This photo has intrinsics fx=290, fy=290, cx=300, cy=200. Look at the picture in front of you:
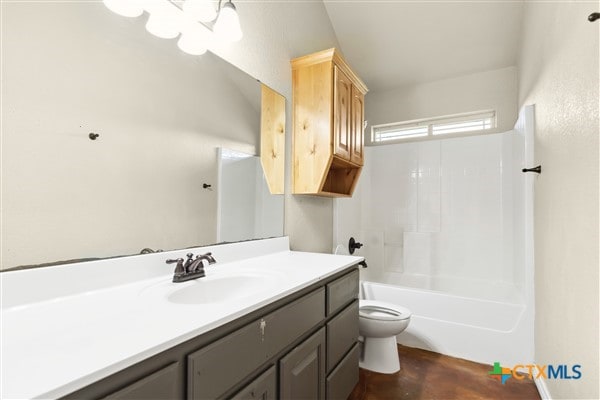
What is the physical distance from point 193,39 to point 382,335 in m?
2.05

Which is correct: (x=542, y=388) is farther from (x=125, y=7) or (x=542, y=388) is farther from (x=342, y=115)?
(x=125, y=7)

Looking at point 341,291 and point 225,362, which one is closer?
point 225,362

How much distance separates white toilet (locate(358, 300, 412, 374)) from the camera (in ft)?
6.21

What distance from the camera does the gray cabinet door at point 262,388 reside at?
85 centimetres

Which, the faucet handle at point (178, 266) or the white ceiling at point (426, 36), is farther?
the white ceiling at point (426, 36)

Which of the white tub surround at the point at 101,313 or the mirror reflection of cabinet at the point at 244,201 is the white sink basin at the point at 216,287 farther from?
the mirror reflection of cabinet at the point at 244,201

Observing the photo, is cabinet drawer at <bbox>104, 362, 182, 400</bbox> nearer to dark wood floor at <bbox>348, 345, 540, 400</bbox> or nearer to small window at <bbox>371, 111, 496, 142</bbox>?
dark wood floor at <bbox>348, 345, 540, 400</bbox>

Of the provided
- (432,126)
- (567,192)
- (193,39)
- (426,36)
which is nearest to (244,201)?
(193,39)

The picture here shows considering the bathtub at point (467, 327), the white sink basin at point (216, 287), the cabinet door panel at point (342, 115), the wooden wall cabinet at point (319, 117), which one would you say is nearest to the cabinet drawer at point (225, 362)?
the white sink basin at point (216, 287)

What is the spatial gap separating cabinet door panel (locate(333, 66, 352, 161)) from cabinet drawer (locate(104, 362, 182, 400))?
5.30 feet

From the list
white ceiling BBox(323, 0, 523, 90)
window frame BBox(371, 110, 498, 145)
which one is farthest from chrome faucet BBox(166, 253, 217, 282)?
window frame BBox(371, 110, 498, 145)

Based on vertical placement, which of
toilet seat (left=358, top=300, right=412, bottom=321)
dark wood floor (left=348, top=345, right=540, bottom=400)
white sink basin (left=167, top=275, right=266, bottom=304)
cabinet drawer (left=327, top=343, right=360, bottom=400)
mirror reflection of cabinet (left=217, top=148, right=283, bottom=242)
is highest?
mirror reflection of cabinet (left=217, top=148, right=283, bottom=242)

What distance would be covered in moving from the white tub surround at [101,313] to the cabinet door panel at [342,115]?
39.2 inches

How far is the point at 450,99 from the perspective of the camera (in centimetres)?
320
